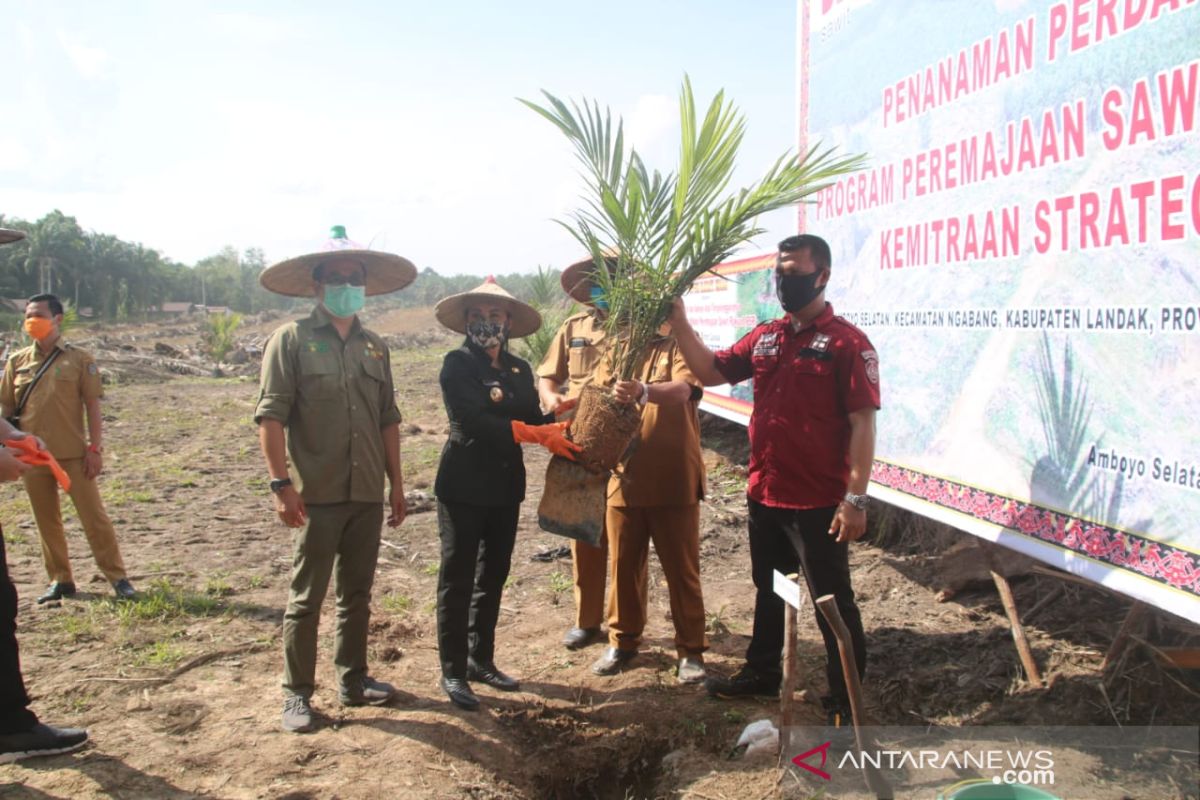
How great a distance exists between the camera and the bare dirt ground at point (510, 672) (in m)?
2.90

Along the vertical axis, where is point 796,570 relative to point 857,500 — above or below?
below

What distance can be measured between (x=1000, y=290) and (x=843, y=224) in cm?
120

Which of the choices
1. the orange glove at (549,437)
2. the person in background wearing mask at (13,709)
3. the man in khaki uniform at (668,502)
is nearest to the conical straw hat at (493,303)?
the man in khaki uniform at (668,502)

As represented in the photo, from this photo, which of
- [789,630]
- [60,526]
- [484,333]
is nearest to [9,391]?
[60,526]

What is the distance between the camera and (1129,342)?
102 inches

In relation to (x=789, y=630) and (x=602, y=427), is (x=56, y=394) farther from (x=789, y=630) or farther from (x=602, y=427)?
(x=789, y=630)

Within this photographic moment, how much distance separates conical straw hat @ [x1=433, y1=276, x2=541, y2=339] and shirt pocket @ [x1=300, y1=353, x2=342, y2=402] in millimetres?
528

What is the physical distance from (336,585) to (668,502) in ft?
4.93

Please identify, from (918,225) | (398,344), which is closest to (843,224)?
(918,225)

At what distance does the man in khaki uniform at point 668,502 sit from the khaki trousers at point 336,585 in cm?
113

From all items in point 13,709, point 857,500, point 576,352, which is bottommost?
point 13,709

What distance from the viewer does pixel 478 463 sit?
3357 millimetres

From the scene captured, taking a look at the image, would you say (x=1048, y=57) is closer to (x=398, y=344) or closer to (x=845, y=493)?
(x=845, y=493)

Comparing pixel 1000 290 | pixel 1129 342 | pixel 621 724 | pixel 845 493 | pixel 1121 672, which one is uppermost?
pixel 1000 290
